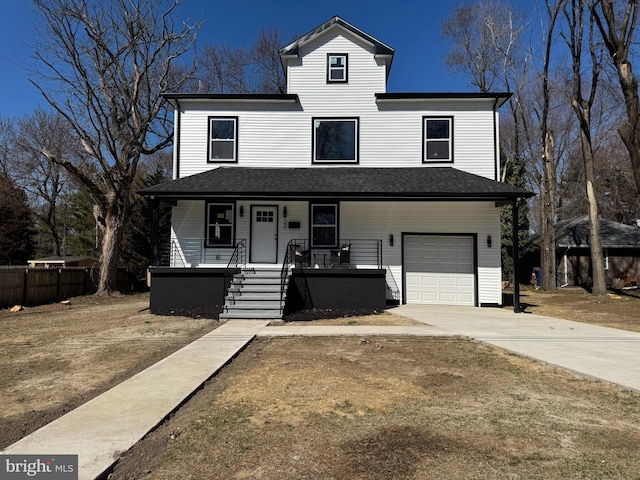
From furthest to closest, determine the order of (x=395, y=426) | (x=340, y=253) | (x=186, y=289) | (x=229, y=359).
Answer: (x=340, y=253) → (x=186, y=289) → (x=229, y=359) → (x=395, y=426)

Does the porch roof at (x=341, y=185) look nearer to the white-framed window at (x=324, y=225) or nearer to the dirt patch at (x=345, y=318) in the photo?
the white-framed window at (x=324, y=225)

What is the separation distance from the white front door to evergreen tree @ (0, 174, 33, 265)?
79.7ft

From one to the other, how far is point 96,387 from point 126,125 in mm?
17087

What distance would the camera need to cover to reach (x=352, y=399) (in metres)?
4.42

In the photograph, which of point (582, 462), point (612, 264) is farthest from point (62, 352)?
point (612, 264)

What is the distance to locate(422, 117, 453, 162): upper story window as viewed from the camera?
14039 millimetres

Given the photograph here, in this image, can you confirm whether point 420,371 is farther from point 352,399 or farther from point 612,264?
point 612,264

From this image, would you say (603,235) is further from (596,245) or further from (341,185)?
(341,185)

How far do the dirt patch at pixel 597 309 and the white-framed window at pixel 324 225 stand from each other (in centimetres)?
686

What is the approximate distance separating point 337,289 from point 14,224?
28.3 meters

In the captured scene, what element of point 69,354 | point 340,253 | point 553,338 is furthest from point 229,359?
point 340,253

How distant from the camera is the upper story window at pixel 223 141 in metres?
14.2

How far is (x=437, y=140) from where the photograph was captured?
1411cm

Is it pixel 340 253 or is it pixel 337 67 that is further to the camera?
pixel 337 67
